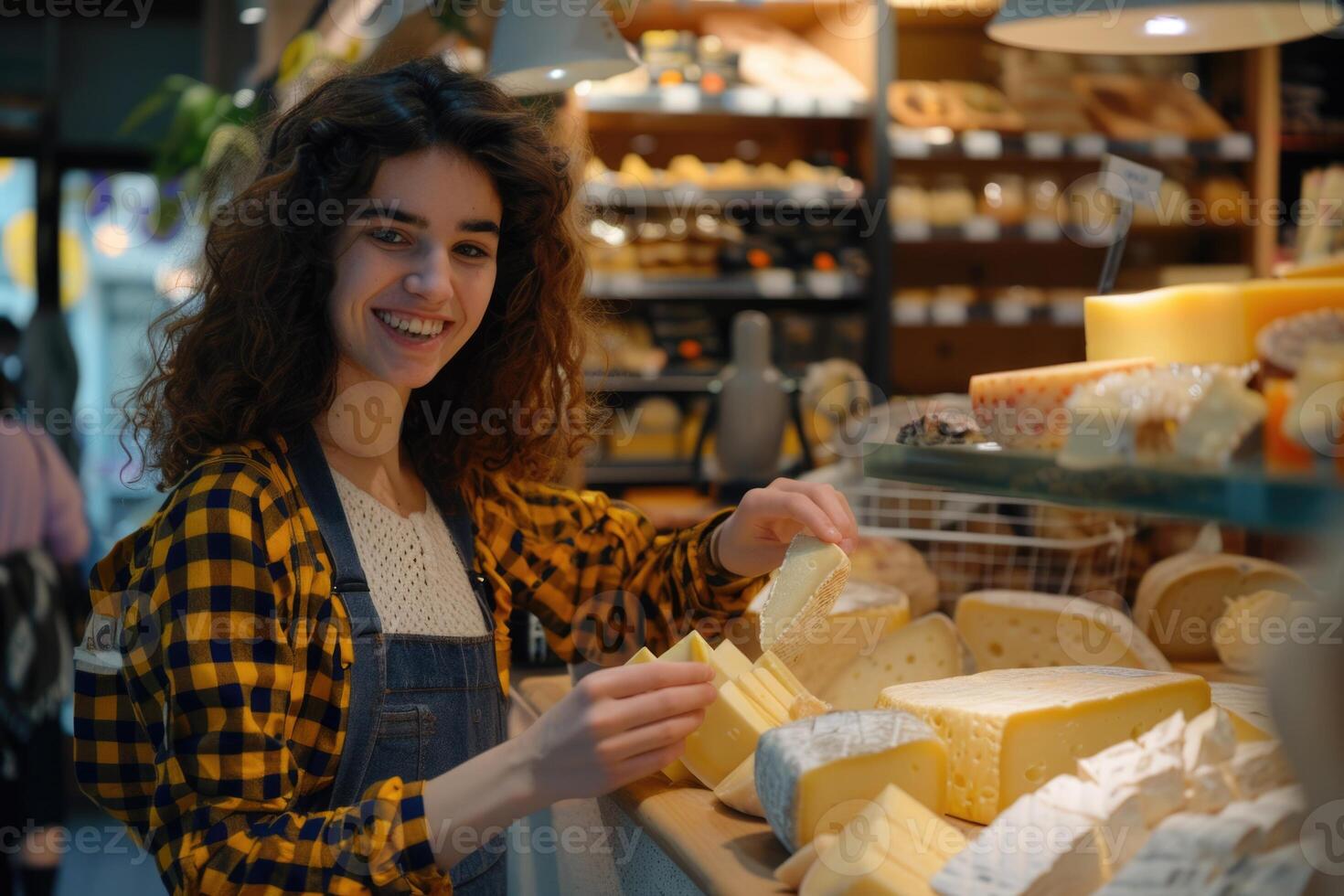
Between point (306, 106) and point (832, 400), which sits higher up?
point (306, 106)

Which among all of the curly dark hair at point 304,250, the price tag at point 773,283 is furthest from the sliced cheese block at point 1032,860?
the price tag at point 773,283

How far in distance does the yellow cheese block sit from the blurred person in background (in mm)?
3190

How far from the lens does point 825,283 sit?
15.1 feet

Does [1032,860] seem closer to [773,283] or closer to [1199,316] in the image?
[1199,316]

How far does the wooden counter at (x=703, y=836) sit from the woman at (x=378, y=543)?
82mm

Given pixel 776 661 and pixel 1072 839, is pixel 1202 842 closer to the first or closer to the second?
pixel 1072 839

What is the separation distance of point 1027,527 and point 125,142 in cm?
539

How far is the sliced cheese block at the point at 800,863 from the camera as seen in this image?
0.99m

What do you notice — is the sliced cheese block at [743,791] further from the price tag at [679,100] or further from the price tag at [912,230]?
the price tag at [912,230]

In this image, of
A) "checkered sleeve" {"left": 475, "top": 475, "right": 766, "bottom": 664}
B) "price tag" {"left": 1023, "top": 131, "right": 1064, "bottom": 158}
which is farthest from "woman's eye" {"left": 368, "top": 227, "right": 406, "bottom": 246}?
"price tag" {"left": 1023, "top": 131, "right": 1064, "bottom": 158}

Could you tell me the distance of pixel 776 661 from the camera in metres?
1.32

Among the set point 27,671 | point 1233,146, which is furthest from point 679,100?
point 27,671

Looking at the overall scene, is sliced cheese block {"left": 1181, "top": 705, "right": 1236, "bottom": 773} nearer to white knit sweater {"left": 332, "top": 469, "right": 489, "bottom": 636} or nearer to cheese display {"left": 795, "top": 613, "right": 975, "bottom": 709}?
cheese display {"left": 795, "top": 613, "right": 975, "bottom": 709}

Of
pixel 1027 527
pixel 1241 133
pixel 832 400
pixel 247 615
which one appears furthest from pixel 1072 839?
pixel 1241 133
